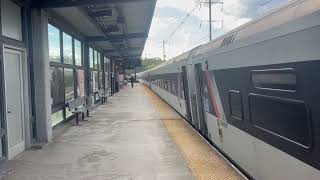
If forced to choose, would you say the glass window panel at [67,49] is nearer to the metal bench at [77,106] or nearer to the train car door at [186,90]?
the metal bench at [77,106]

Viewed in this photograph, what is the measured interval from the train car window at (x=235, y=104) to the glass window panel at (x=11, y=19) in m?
4.45

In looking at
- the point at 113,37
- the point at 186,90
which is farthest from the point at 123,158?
the point at 113,37

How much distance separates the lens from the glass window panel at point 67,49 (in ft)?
48.2

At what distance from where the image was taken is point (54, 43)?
13.1 metres

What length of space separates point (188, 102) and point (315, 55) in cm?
930

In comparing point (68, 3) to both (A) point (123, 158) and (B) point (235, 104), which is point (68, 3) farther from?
(B) point (235, 104)

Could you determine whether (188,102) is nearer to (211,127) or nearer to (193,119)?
(193,119)

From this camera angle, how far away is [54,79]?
513 inches

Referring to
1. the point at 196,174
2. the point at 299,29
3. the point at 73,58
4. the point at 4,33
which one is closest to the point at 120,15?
the point at 73,58

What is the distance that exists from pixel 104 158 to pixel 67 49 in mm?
7679

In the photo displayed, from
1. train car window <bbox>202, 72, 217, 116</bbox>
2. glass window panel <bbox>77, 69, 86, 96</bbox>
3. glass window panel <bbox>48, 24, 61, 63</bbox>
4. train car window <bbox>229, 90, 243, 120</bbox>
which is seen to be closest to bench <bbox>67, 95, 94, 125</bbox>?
glass window panel <bbox>77, 69, 86, 96</bbox>

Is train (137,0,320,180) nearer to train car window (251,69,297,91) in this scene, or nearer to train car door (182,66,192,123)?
train car window (251,69,297,91)

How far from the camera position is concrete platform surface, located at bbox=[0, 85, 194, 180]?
23.2ft

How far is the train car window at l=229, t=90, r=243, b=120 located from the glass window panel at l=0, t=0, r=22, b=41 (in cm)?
445
